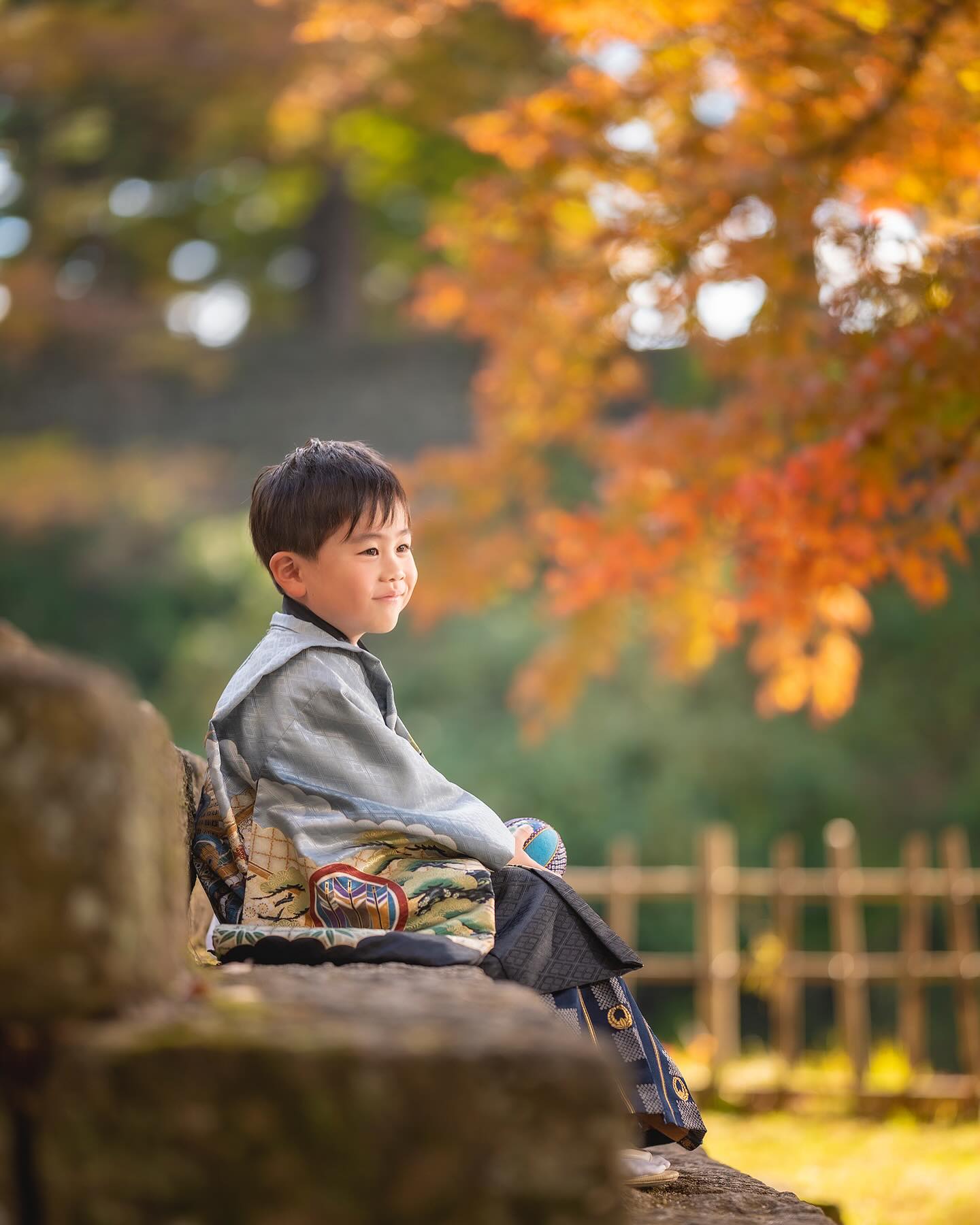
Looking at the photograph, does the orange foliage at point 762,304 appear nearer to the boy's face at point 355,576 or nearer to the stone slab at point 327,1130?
the boy's face at point 355,576

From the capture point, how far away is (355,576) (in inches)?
71.1

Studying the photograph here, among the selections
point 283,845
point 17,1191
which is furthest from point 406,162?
point 17,1191

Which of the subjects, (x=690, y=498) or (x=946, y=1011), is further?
(x=946, y=1011)

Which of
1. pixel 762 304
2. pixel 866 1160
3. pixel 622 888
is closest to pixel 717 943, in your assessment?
pixel 622 888

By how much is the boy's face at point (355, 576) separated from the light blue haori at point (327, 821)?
0.05 m

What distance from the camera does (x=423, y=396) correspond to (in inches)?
402

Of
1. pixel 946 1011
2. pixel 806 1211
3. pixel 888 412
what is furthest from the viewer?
pixel 946 1011

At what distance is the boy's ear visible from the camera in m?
1.84

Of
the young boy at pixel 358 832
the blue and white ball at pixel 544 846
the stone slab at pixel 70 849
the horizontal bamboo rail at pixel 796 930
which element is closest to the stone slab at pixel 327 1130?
the stone slab at pixel 70 849

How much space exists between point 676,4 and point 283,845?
2.73m

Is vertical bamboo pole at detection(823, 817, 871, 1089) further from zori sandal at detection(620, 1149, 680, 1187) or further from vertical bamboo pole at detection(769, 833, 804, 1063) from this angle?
zori sandal at detection(620, 1149, 680, 1187)

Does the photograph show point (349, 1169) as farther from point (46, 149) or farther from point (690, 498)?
point (46, 149)

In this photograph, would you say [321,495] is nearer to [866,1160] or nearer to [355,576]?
[355,576]

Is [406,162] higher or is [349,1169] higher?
[406,162]
